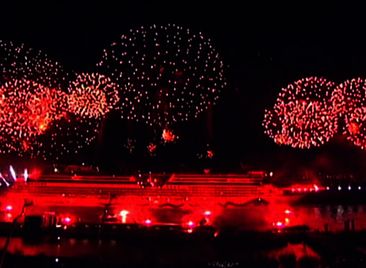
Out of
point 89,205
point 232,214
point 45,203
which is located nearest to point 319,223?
point 232,214

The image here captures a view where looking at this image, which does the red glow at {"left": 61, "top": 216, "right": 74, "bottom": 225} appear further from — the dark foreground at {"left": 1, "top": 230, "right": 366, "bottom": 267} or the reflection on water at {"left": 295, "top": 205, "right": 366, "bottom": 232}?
the reflection on water at {"left": 295, "top": 205, "right": 366, "bottom": 232}

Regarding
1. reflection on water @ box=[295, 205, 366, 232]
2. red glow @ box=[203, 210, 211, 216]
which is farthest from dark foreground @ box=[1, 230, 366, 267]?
red glow @ box=[203, 210, 211, 216]

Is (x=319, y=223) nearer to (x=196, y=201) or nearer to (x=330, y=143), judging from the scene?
(x=196, y=201)

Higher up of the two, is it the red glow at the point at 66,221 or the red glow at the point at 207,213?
the red glow at the point at 207,213

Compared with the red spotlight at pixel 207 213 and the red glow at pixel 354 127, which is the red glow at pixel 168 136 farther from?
the red glow at pixel 354 127

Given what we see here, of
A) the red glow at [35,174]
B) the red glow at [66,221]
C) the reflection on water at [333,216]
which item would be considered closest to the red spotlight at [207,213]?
the reflection on water at [333,216]

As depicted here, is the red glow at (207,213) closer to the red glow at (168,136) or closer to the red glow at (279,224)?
the red glow at (279,224)

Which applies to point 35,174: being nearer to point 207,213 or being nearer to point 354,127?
point 207,213

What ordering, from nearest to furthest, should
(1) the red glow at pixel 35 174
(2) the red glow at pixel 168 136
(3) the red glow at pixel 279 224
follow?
(3) the red glow at pixel 279 224, (1) the red glow at pixel 35 174, (2) the red glow at pixel 168 136

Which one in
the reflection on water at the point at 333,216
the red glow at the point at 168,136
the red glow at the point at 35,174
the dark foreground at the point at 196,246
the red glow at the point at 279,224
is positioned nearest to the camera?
the dark foreground at the point at 196,246

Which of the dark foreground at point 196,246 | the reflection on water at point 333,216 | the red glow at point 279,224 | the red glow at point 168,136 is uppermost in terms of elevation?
the red glow at point 168,136

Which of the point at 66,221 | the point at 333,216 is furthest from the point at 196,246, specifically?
the point at 333,216

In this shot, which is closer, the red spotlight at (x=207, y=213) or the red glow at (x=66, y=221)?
the red glow at (x=66, y=221)

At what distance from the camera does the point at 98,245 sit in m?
14.4
